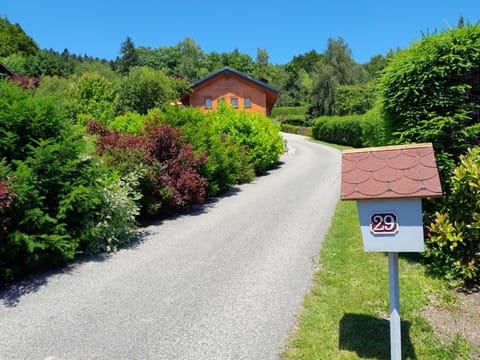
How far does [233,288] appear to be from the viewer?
5105 mm

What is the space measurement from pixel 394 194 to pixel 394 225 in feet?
0.85

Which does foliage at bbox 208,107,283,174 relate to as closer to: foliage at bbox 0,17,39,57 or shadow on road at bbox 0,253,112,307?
shadow on road at bbox 0,253,112,307

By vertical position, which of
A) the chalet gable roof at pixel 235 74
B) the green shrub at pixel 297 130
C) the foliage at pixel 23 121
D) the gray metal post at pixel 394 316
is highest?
the chalet gable roof at pixel 235 74

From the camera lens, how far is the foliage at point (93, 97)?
75.5 feet

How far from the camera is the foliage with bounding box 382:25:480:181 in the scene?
16.9 feet

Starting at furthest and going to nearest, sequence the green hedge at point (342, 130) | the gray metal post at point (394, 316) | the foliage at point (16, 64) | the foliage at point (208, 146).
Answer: the foliage at point (16, 64) → the green hedge at point (342, 130) → the foliage at point (208, 146) → the gray metal post at point (394, 316)

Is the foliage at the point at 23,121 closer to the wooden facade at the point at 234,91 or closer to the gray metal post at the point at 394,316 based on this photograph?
the gray metal post at the point at 394,316

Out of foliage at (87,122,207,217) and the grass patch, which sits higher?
foliage at (87,122,207,217)

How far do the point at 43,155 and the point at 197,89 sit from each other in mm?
27694

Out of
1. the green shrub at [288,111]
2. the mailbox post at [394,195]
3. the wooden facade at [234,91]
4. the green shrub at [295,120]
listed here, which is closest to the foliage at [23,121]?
A: the mailbox post at [394,195]

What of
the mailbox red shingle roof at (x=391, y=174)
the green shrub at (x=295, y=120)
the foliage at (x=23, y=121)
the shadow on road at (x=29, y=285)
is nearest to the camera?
the mailbox red shingle roof at (x=391, y=174)

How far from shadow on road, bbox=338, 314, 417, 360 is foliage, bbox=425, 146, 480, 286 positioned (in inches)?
53.0

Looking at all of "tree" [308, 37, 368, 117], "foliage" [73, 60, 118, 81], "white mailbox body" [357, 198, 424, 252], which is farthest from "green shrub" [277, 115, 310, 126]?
"white mailbox body" [357, 198, 424, 252]

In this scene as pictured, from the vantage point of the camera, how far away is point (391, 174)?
296 centimetres
